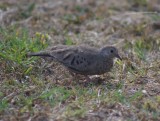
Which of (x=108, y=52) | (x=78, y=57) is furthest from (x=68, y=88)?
(x=108, y=52)

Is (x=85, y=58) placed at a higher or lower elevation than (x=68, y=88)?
higher

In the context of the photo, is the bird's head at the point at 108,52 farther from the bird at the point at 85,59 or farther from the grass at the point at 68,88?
the grass at the point at 68,88

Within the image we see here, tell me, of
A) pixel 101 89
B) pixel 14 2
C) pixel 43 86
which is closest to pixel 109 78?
pixel 101 89

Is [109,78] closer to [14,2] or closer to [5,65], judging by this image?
[5,65]

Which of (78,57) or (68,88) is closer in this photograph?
(68,88)

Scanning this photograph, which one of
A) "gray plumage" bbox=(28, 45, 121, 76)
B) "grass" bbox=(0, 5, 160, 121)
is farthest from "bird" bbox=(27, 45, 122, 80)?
"grass" bbox=(0, 5, 160, 121)

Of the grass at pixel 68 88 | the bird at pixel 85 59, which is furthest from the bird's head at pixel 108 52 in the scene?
the grass at pixel 68 88

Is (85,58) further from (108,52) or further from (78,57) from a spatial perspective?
(108,52)

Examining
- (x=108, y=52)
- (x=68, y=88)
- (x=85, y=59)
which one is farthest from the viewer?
(x=108, y=52)
